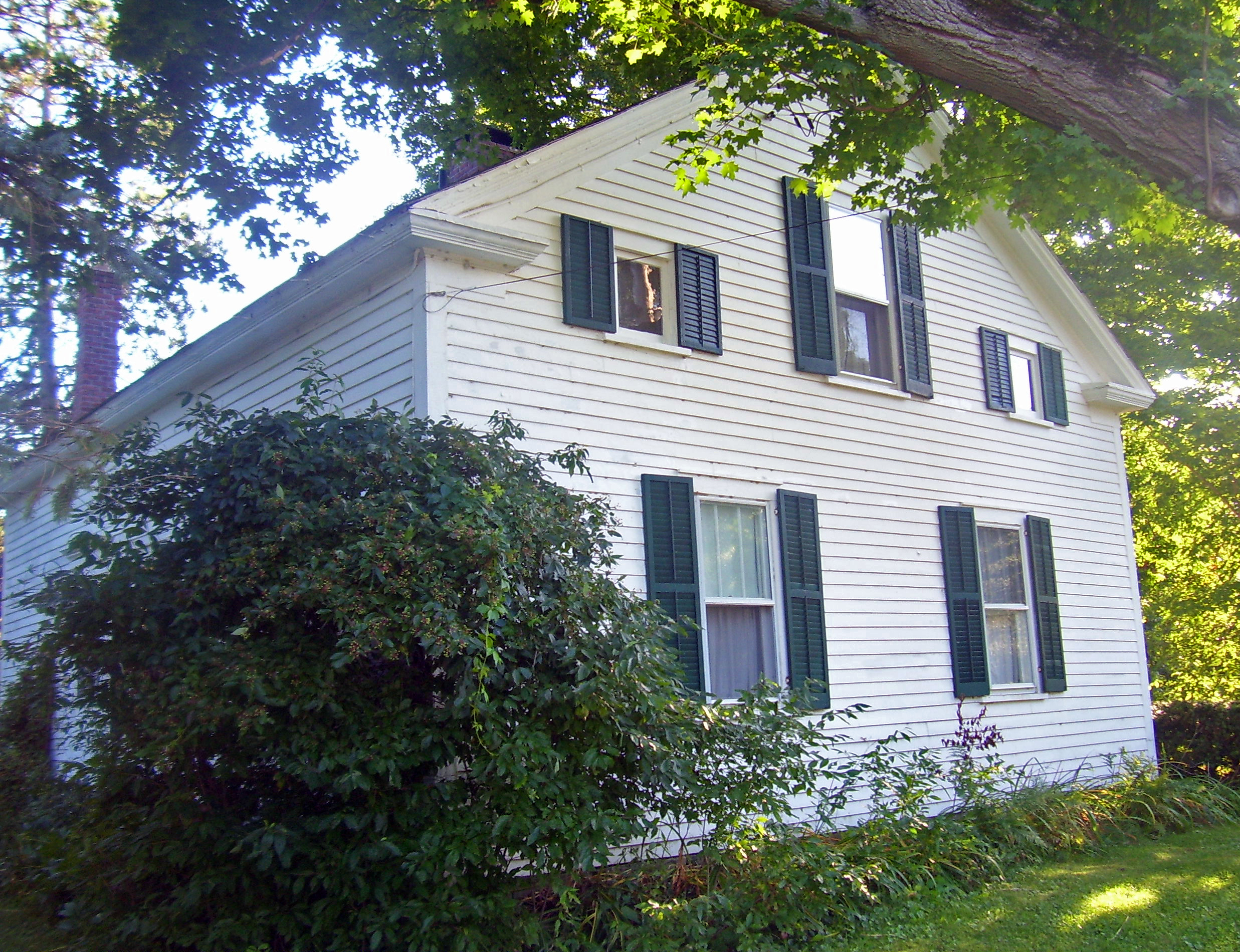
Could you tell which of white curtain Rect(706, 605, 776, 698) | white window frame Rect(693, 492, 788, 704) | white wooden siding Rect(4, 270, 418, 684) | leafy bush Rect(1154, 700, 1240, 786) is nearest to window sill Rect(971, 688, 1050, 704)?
leafy bush Rect(1154, 700, 1240, 786)

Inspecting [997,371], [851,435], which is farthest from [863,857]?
[997,371]

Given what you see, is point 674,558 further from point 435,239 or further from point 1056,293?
point 1056,293

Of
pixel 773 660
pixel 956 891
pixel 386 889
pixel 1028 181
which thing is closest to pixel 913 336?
pixel 1028 181

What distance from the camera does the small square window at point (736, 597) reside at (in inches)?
353

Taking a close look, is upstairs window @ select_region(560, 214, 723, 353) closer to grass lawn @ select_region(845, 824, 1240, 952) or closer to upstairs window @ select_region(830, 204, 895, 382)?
upstairs window @ select_region(830, 204, 895, 382)

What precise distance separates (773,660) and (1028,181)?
14.4ft

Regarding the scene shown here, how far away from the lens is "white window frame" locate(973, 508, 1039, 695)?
11.4 m

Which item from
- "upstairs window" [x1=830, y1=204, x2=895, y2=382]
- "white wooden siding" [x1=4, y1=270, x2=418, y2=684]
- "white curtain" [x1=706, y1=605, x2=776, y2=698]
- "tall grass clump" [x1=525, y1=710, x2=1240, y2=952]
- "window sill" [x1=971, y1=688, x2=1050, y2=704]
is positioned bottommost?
"tall grass clump" [x1=525, y1=710, x2=1240, y2=952]

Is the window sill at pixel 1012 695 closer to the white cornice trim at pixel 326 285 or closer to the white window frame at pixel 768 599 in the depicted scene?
the white window frame at pixel 768 599

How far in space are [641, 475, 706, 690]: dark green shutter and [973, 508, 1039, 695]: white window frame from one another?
13.4ft

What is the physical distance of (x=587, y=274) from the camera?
8766 millimetres

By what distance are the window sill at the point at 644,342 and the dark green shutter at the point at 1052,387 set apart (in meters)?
5.75

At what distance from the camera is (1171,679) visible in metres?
19.7

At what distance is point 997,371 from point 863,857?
664cm
